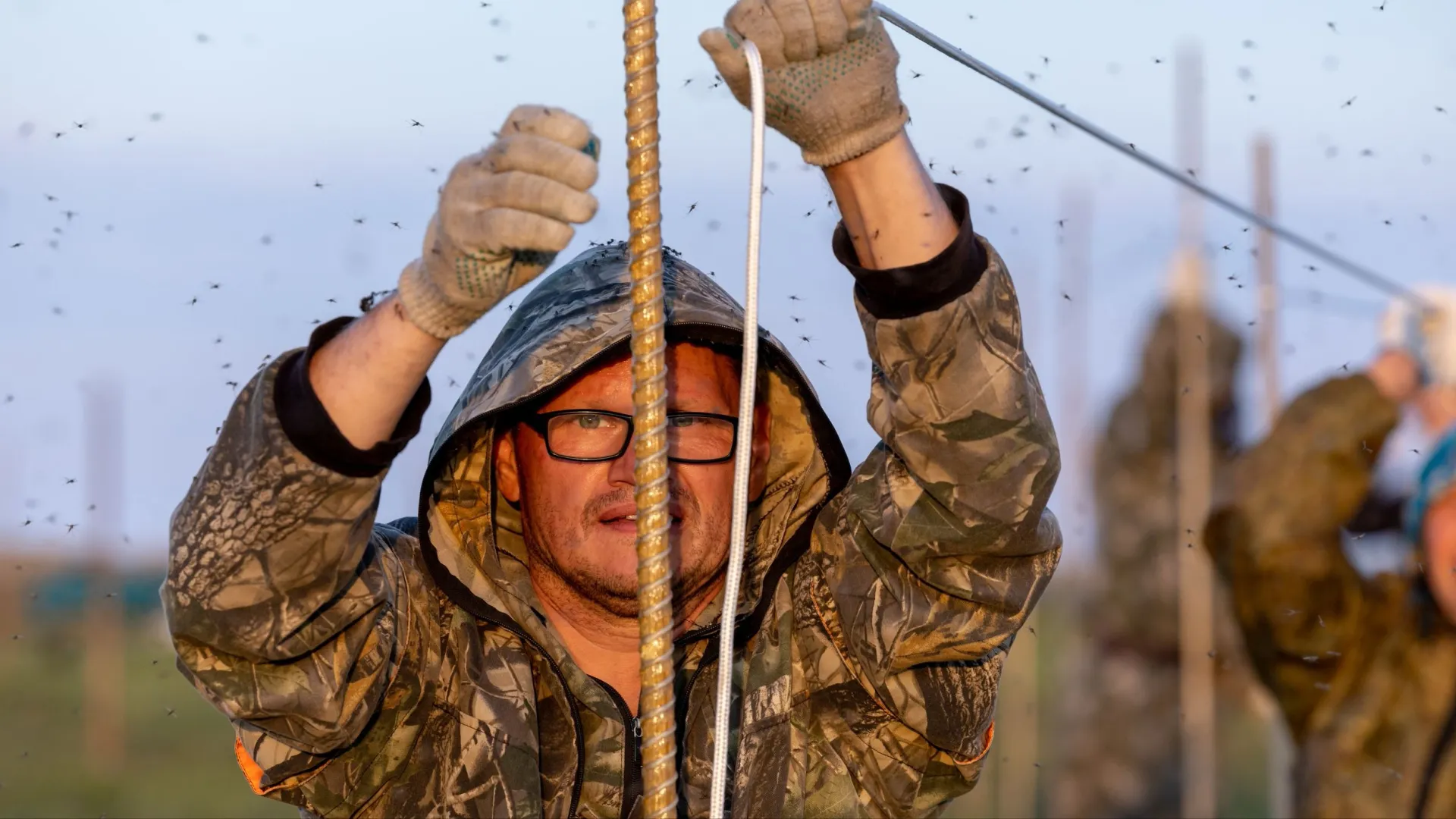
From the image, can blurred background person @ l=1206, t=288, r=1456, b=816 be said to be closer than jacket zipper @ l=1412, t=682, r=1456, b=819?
No

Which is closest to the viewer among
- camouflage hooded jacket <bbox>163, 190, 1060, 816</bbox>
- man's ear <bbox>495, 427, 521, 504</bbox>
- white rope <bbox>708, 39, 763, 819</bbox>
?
white rope <bbox>708, 39, 763, 819</bbox>

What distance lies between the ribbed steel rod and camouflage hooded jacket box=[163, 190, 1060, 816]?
400 mm

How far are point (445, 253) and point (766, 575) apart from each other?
1.20 m

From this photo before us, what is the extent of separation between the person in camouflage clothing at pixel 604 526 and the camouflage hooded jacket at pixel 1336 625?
3.21 m

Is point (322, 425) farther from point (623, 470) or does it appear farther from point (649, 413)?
point (623, 470)

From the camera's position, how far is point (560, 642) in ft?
10.7

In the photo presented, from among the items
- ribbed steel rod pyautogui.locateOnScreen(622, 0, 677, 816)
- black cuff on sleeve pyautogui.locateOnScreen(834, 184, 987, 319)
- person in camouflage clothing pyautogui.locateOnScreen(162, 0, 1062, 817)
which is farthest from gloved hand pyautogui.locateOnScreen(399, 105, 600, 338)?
black cuff on sleeve pyautogui.locateOnScreen(834, 184, 987, 319)

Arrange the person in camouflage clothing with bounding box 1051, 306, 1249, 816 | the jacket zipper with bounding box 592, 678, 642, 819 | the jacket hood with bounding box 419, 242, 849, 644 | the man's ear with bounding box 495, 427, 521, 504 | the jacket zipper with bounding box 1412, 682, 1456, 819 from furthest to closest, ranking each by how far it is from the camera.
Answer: the person in camouflage clothing with bounding box 1051, 306, 1249, 816, the jacket zipper with bounding box 1412, 682, 1456, 819, the man's ear with bounding box 495, 427, 521, 504, the jacket hood with bounding box 419, 242, 849, 644, the jacket zipper with bounding box 592, 678, 642, 819

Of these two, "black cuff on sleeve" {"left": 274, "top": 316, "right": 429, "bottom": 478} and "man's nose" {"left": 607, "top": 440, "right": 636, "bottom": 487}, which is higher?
"black cuff on sleeve" {"left": 274, "top": 316, "right": 429, "bottom": 478}

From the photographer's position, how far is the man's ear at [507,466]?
3.52 m

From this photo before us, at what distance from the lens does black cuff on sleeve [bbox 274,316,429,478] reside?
2.53 meters

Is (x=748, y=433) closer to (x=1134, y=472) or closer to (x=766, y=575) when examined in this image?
(x=766, y=575)

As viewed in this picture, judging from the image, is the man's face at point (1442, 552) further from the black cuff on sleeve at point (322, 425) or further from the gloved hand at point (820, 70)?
the black cuff on sleeve at point (322, 425)

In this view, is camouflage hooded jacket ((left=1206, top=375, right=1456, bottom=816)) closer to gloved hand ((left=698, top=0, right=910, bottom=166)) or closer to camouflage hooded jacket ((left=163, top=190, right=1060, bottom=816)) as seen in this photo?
camouflage hooded jacket ((left=163, top=190, right=1060, bottom=816))
